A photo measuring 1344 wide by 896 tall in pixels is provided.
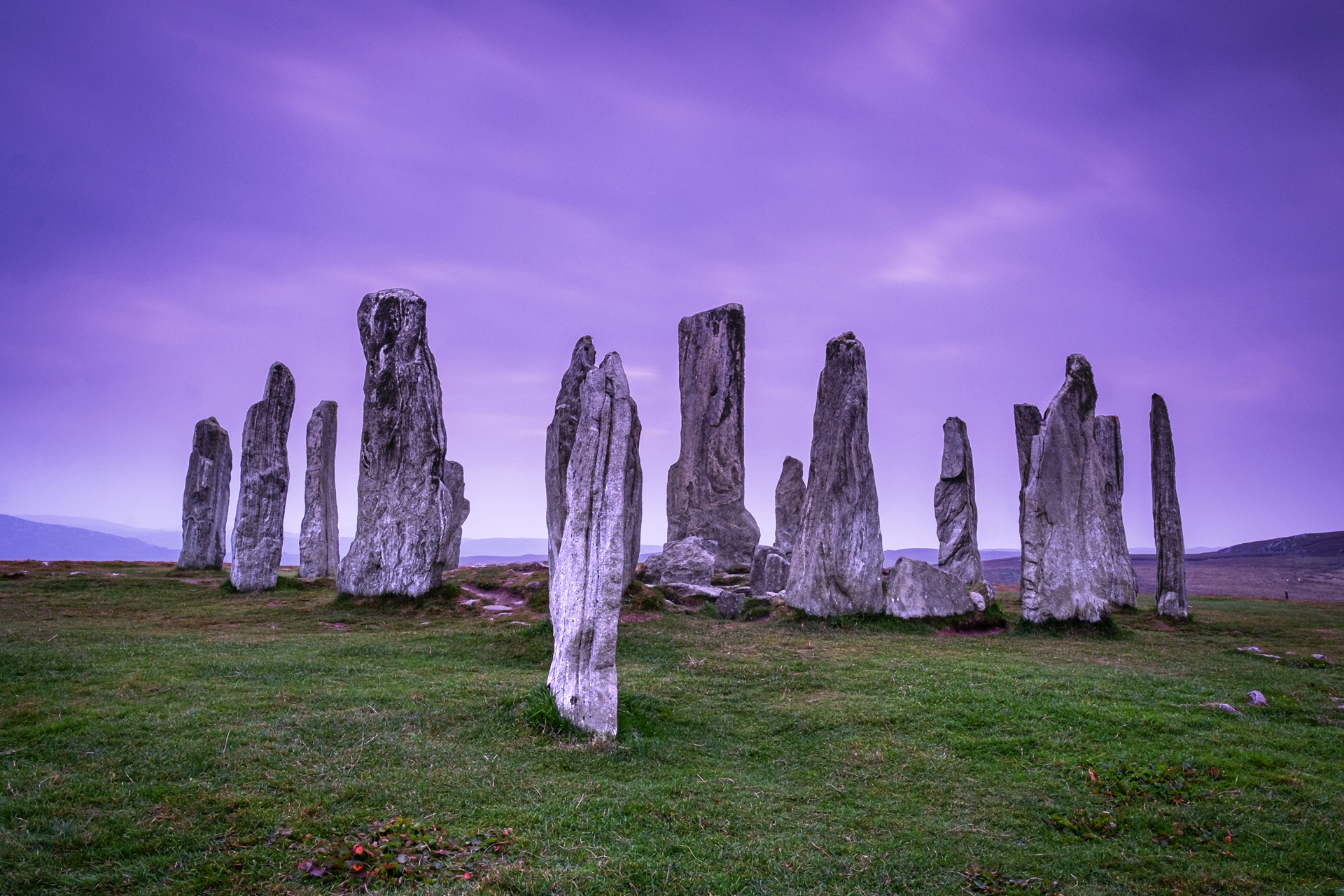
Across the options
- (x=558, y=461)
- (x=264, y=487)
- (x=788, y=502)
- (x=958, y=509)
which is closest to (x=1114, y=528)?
(x=958, y=509)

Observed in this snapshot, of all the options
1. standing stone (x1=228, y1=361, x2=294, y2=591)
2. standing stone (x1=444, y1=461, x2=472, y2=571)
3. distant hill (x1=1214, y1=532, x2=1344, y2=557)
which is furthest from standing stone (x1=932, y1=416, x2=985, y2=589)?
distant hill (x1=1214, y1=532, x2=1344, y2=557)

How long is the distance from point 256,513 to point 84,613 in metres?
5.91

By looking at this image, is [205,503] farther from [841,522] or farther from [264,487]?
[841,522]

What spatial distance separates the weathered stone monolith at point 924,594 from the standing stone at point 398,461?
481 inches

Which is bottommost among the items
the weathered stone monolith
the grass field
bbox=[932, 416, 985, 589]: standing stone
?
the grass field

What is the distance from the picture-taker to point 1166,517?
23.1 metres

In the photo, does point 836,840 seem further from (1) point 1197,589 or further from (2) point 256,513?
(1) point 1197,589

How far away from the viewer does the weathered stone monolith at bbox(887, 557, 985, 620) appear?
66.6 feet

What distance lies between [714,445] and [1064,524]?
13.4m

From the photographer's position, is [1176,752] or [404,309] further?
Result: [404,309]

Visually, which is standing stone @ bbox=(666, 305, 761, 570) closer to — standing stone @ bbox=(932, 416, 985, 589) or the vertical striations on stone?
standing stone @ bbox=(932, 416, 985, 589)

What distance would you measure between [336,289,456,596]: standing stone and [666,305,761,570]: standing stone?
10112 mm

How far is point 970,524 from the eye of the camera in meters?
25.9

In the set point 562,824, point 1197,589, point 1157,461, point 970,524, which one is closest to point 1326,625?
point 1157,461
